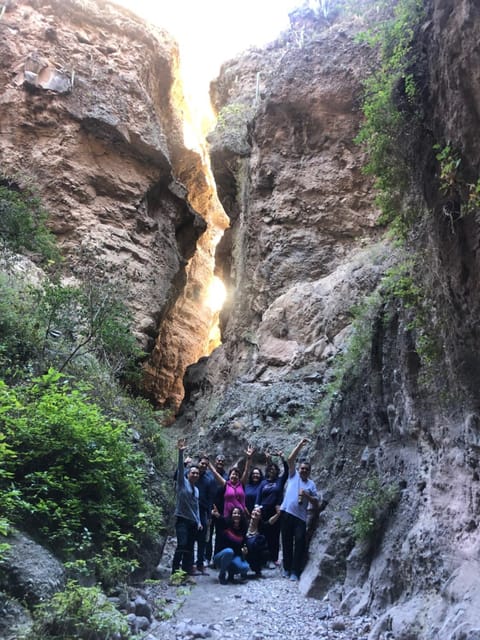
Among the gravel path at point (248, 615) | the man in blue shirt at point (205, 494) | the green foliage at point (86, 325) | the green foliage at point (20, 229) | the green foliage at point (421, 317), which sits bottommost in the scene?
the gravel path at point (248, 615)

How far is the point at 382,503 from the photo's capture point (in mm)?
6559

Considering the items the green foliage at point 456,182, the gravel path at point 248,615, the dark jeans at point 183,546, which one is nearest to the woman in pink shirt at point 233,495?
the dark jeans at point 183,546

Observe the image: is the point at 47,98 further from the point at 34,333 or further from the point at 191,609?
the point at 191,609

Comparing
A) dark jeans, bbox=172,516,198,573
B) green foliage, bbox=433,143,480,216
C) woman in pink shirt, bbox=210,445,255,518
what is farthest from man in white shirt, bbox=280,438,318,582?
green foliage, bbox=433,143,480,216

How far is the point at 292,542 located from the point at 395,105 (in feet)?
20.3

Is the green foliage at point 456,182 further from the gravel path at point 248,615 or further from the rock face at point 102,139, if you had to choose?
the rock face at point 102,139

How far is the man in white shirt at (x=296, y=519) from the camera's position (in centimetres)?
765

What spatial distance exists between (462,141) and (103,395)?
25.6ft

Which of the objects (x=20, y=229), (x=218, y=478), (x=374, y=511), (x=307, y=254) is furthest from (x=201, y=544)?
(x=307, y=254)

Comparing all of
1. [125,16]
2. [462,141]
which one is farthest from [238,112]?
[462,141]

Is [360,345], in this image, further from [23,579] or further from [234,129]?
[234,129]

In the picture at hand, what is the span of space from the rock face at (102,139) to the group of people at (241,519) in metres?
10.3

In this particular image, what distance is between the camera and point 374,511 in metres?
6.56

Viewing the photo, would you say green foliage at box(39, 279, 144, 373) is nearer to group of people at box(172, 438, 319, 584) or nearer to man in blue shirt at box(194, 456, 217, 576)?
man in blue shirt at box(194, 456, 217, 576)
